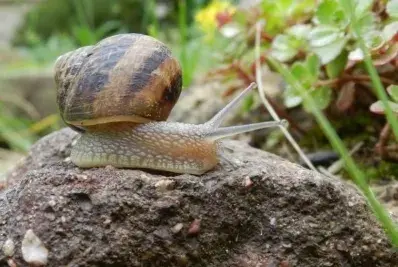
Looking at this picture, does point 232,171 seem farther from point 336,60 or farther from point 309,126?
point 309,126

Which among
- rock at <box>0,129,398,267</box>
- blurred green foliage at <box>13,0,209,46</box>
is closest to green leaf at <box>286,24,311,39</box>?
rock at <box>0,129,398,267</box>

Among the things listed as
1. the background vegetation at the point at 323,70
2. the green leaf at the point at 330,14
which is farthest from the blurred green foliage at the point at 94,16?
the green leaf at the point at 330,14

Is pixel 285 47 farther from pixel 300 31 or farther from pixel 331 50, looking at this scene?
pixel 331 50

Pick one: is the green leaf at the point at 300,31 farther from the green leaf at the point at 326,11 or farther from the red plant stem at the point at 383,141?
the red plant stem at the point at 383,141

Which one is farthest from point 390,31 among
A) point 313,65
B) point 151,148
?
point 151,148

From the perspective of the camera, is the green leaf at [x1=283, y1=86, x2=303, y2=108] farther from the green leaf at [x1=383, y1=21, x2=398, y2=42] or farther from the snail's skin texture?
the snail's skin texture

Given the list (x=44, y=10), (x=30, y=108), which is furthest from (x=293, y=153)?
(x=44, y=10)
